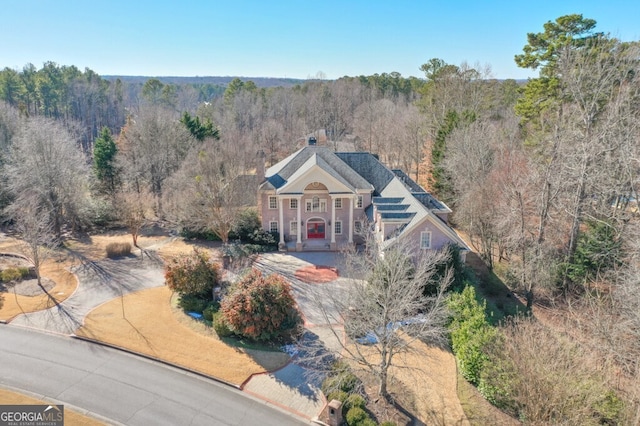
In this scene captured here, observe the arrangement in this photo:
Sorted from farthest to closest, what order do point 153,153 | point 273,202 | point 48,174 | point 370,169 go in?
point 153,153 → point 370,169 → point 48,174 → point 273,202

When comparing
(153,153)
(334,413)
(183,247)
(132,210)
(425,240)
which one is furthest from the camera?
(153,153)

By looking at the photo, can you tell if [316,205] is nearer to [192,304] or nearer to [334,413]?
[192,304]

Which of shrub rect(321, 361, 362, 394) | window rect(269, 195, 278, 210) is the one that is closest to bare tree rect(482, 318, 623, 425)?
shrub rect(321, 361, 362, 394)

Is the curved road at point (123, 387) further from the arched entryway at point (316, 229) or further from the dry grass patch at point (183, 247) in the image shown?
the arched entryway at point (316, 229)

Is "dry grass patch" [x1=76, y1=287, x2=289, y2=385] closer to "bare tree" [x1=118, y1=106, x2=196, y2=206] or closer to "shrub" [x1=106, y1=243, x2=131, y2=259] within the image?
"shrub" [x1=106, y1=243, x2=131, y2=259]

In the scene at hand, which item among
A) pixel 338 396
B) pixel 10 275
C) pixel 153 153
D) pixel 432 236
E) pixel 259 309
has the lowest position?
pixel 338 396

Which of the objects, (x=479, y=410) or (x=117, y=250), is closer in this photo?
(x=479, y=410)

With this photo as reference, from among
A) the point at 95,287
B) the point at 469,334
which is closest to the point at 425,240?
the point at 469,334
